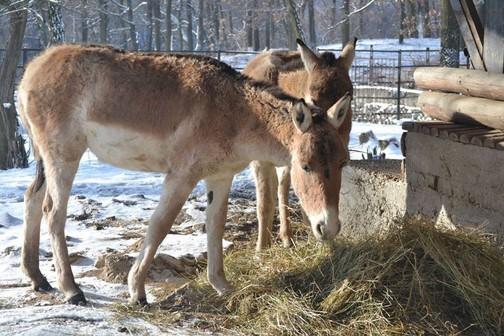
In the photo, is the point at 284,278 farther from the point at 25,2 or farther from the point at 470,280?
the point at 25,2

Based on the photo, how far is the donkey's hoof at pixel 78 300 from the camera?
5.77 m

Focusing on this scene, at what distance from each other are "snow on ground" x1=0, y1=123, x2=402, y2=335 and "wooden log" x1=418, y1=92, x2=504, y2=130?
2.65 metres

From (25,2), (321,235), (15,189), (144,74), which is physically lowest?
(15,189)

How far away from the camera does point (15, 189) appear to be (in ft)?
36.8

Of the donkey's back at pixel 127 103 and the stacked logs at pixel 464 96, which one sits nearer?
the donkey's back at pixel 127 103

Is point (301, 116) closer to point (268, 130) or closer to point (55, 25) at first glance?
point (268, 130)

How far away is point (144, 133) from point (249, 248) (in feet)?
6.34

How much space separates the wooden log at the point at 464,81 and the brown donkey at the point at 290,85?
94 cm

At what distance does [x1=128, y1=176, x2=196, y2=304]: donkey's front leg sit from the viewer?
5.64 meters

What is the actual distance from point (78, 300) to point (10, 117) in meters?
8.83

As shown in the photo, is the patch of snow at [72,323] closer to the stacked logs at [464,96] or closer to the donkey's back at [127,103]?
the donkey's back at [127,103]

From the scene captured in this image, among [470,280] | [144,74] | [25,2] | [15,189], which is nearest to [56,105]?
[144,74]

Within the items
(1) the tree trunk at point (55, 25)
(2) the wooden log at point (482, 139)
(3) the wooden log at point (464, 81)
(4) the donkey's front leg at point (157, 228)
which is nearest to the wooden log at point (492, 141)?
(2) the wooden log at point (482, 139)

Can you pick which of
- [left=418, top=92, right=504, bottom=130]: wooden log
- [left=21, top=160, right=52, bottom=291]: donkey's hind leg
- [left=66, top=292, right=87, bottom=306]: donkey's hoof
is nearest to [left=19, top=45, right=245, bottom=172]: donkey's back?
Answer: [left=21, top=160, right=52, bottom=291]: donkey's hind leg
